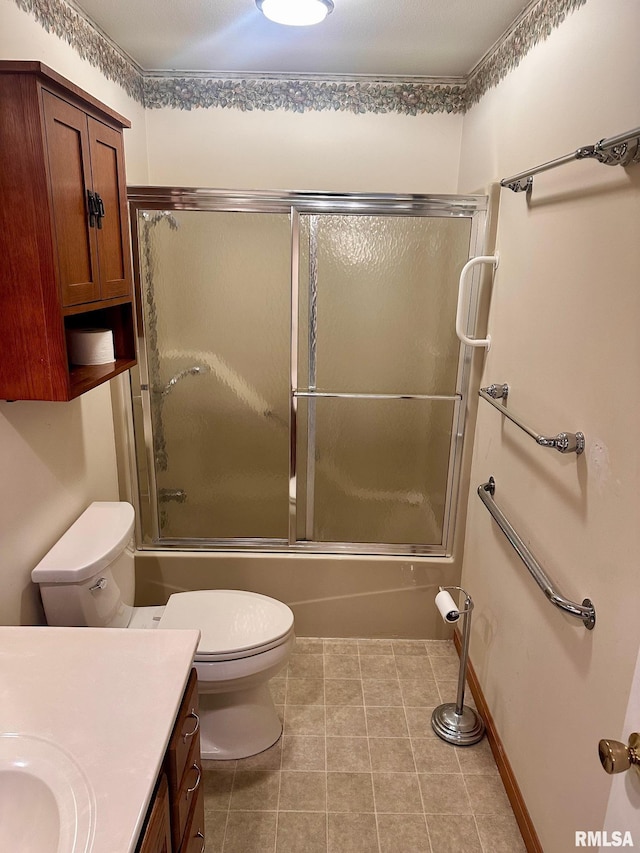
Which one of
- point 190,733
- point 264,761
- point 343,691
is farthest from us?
point 343,691

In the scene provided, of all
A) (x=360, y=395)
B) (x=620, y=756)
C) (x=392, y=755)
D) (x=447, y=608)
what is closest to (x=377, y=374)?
(x=360, y=395)

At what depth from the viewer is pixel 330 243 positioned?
7.57ft

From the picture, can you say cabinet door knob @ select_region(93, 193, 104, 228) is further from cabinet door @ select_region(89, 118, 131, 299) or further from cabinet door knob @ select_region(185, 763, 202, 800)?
cabinet door knob @ select_region(185, 763, 202, 800)

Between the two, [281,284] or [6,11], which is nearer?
→ [6,11]

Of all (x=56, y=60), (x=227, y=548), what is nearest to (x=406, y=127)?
(x=56, y=60)

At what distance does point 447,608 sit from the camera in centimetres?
201

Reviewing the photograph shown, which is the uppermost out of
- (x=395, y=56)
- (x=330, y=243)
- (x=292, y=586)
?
(x=395, y=56)

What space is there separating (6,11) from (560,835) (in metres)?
2.53

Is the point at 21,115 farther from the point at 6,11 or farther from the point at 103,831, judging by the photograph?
the point at 103,831

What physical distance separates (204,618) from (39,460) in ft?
2.50

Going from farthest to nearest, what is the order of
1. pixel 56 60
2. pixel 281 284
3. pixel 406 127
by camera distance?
pixel 406 127, pixel 281 284, pixel 56 60

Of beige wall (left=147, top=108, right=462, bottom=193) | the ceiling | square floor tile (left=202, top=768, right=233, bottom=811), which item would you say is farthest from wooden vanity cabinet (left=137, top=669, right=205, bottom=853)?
beige wall (left=147, top=108, right=462, bottom=193)

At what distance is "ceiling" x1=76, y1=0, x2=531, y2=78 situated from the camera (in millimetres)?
1812

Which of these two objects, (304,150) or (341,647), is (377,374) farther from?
(341,647)
